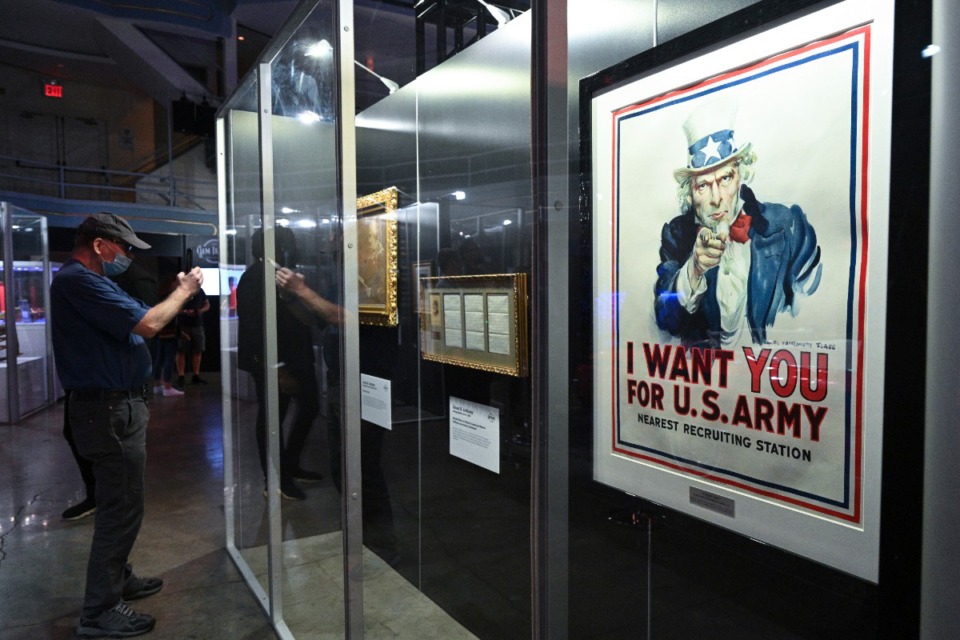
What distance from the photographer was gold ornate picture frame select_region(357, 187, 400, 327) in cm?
263

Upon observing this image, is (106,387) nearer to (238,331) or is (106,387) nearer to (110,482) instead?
(110,482)

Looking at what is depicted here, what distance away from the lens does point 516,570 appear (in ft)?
6.92

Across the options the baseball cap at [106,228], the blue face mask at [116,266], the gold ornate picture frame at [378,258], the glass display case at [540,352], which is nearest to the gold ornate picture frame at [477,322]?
the glass display case at [540,352]

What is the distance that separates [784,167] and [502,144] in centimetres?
113

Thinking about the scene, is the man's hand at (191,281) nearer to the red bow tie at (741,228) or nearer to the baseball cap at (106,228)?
the baseball cap at (106,228)

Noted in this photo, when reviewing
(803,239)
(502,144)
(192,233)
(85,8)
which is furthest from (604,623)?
(192,233)

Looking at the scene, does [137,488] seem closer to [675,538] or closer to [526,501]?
[526,501]

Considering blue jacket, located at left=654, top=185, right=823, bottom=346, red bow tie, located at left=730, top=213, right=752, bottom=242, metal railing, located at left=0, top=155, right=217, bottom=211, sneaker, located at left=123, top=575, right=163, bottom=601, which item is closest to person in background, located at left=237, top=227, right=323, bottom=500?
sneaker, located at left=123, top=575, right=163, bottom=601

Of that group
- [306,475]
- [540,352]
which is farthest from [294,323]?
[540,352]

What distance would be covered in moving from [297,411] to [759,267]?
2095mm

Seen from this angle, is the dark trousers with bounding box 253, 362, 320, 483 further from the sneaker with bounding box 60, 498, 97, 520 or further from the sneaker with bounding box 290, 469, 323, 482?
the sneaker with bounding box 60, 498, 97, 520

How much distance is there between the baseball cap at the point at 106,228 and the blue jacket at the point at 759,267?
2454 mm

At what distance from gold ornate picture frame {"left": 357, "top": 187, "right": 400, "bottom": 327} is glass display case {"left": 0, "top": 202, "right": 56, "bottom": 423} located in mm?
6145

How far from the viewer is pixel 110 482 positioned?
8.63ft
